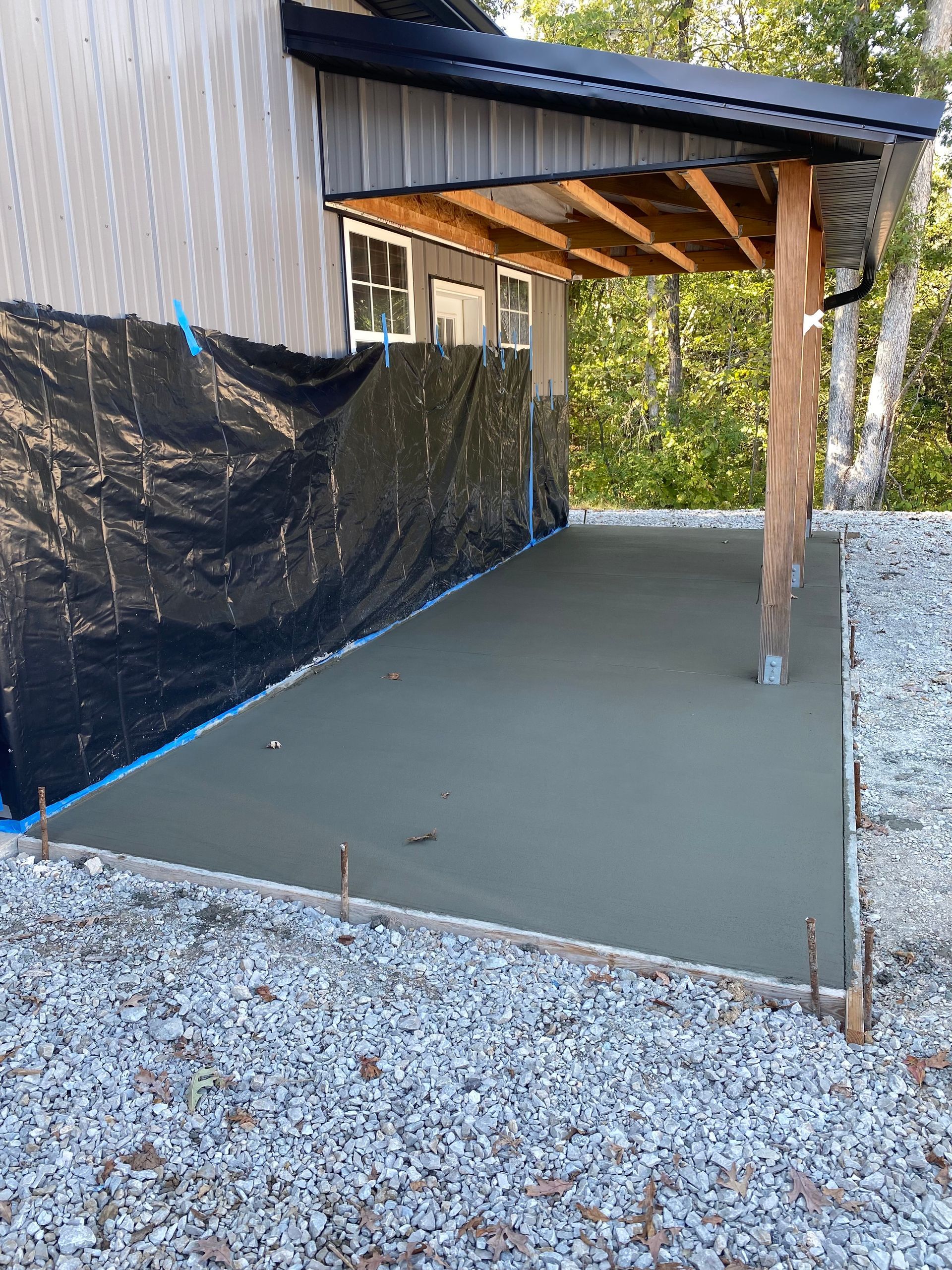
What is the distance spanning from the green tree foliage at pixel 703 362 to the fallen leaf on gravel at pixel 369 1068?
14.2m

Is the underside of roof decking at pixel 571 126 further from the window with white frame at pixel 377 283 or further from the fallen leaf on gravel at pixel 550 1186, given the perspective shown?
the fallen leaf on gravel at pixel 550 1186

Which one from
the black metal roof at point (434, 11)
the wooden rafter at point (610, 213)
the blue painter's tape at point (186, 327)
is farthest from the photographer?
the black metal roof at point (434, 11)

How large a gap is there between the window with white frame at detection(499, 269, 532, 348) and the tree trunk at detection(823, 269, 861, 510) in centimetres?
640

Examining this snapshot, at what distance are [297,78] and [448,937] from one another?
4.47 m

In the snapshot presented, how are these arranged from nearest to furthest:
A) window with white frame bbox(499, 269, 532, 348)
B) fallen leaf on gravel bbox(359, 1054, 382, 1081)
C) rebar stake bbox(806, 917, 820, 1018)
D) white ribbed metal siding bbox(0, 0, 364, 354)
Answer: fallen leaf on gravel bbox(359, 1054, 382, 1081), rebar stake bbox(806, 917, 820, 1018), white ribbed metal siding bbox(0, 0, 364, 354), window with white frame bbox(499, 269, 532, 348)

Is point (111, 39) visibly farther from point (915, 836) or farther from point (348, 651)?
point (915, 836)

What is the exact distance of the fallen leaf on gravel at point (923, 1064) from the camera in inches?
77.9

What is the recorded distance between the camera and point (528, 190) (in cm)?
578

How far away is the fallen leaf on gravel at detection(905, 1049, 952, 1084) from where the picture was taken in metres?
1.98

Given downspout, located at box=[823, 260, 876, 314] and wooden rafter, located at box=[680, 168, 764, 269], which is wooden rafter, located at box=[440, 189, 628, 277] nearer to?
wooden rafter, located at box=[680, 168, 764, 269]

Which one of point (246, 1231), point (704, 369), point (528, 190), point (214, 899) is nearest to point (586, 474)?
point (704, 369)

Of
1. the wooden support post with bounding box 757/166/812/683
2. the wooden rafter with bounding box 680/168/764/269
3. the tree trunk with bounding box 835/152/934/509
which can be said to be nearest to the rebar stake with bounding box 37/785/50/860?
the wooden support post with bounding box 757/166/812/683

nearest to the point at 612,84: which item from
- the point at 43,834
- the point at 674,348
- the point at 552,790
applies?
the point at 552,790

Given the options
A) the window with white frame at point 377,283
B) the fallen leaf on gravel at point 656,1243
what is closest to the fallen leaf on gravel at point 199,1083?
the fallen leaf on gravel at point 656,1243
